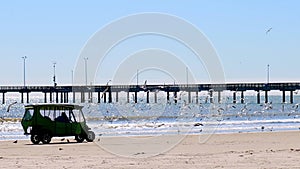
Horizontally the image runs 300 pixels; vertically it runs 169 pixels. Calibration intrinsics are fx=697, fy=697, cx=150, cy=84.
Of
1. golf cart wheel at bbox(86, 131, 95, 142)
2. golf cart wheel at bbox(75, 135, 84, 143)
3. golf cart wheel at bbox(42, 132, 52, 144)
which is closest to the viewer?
golf cart wheel at bbox(42, 132, 52, 144)

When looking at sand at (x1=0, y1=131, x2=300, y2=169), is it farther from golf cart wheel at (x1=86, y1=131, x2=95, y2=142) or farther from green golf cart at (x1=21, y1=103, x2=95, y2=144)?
golf cart wheel at (x1=86, y1=131, x2=95, y2=142)

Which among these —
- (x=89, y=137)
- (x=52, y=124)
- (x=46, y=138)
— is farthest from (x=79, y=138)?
(x=52, y=124)

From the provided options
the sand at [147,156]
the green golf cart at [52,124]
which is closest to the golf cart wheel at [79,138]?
the green golf cart at [52,124]

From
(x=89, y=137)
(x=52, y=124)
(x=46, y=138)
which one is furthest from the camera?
(x=89, y=137)

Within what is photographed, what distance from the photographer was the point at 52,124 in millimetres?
30375

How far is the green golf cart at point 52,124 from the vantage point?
30.4m

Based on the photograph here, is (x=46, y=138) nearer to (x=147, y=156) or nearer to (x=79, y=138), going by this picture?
(x=79, y=138)

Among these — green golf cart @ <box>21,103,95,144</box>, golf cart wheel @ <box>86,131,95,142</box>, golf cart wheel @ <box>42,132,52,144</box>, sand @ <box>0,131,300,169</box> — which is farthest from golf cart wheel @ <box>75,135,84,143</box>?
sand @ <box>0,131,300,169</box>

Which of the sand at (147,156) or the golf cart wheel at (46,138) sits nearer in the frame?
the sand at (147,156)

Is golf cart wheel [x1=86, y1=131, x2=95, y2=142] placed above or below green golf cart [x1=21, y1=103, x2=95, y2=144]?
below

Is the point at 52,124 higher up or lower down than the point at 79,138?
higher up

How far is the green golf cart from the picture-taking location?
3039 centimetres

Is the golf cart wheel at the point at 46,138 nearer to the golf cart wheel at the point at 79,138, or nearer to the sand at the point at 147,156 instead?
the sand at the point at 147,156

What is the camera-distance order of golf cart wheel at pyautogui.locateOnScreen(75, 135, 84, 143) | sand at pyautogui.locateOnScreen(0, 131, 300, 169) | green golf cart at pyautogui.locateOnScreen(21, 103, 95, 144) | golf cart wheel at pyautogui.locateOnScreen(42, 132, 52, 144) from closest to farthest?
sand at pyautogui.locateOnScreen(0, 131, 300, 169)
green golf cart at pyautogui.locateOnScreen(21, 103, 95, 144)
golf cart wheel at pyautogui.locateOnScreen(42, 132, 52, 144)
golf cart wheel at pyautogui.locateOnScreen(75, 135, 84, 143)
